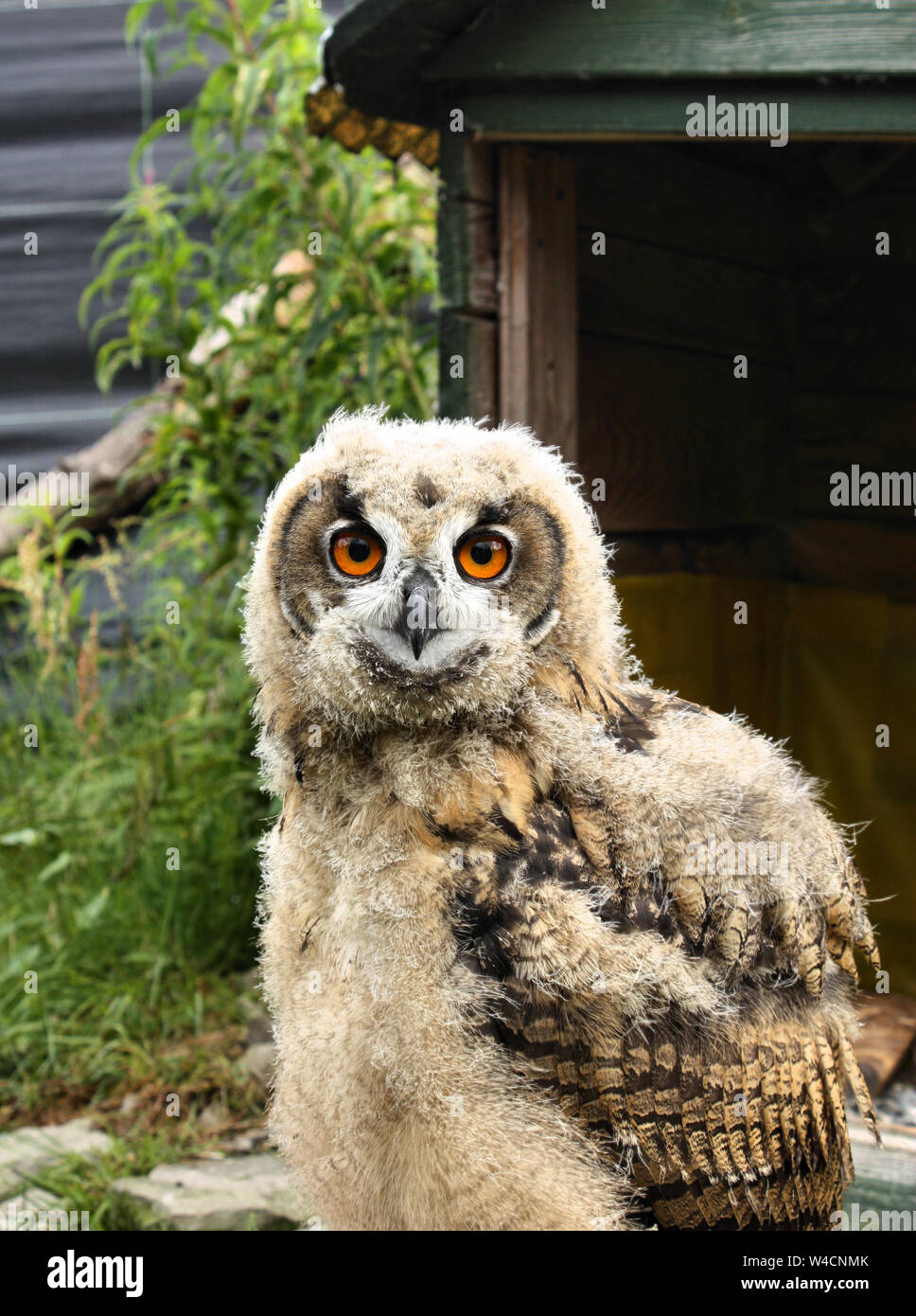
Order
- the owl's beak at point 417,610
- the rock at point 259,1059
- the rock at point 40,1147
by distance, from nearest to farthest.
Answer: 1. the owl's beak at point 417,610
2. the rock at point 40,1147
3. the rock at point 259,1059

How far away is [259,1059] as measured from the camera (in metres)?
3.41

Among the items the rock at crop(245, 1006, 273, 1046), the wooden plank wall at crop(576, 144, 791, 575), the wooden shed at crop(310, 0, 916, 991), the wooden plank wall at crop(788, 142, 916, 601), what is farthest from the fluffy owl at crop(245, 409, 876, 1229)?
the wooden plank wall at crop(788, 142, 916, 601)

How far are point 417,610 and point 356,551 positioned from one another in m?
0.16

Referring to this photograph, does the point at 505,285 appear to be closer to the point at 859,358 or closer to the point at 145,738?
the point at 859,358

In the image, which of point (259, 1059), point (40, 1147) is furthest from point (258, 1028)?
point (40, 1147)

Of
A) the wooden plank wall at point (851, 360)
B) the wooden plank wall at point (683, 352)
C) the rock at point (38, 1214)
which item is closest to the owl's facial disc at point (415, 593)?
the wooden plank wall at point (683, 352)

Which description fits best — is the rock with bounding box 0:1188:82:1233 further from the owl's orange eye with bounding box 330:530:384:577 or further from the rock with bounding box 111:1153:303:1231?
the owl's orange eye with bounding box 330:530:384:577

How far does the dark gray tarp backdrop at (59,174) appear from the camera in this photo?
5629mm

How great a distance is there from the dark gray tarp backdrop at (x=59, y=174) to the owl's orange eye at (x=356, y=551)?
4.74 metres

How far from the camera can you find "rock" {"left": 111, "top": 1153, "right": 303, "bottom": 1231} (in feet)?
9.46

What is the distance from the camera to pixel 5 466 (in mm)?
5938

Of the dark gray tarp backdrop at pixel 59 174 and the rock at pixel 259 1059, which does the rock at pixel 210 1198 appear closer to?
the rock at pixel 259 1059

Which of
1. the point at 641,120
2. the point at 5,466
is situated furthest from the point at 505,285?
the point at 5,466

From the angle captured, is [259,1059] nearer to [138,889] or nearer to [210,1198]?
[210,1198]
